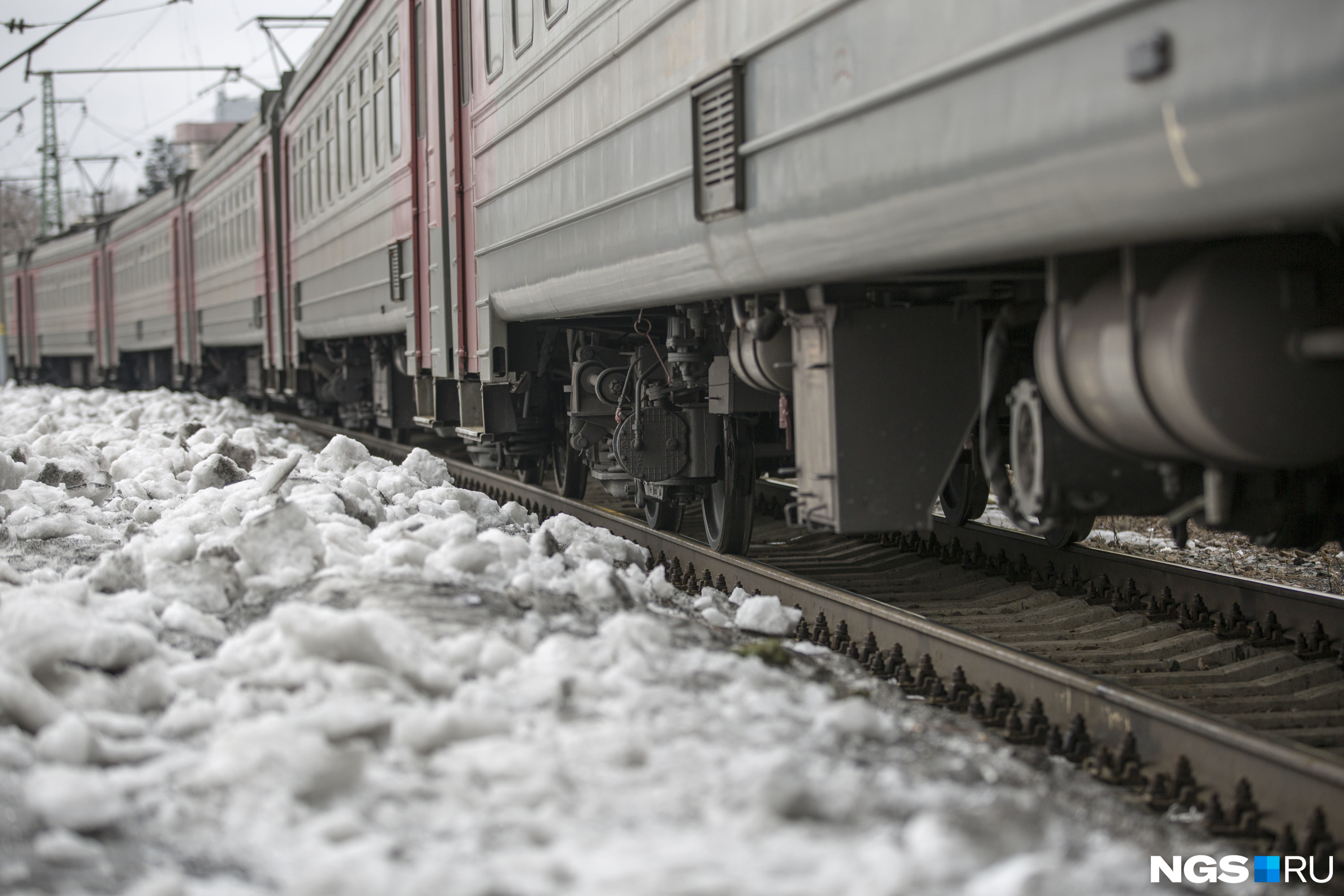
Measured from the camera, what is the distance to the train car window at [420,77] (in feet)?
28.8

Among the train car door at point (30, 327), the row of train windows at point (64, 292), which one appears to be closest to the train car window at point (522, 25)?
the row of train windows at point (64, 292)

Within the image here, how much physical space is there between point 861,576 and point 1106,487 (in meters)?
3.00

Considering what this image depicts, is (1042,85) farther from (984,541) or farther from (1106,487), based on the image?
(984,541)

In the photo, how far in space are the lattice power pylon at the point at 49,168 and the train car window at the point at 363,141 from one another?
2956cm

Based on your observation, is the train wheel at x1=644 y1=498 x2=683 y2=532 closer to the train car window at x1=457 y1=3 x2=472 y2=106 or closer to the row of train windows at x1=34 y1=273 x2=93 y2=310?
the train car window at x1=457 y1=3 x2=472 y2=106

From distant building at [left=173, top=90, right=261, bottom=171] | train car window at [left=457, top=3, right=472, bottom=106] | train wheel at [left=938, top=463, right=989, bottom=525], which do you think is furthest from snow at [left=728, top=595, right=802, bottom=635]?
distant building at [left=173, top=90, right=261, bottom=171]

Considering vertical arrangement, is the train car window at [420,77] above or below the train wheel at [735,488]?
above

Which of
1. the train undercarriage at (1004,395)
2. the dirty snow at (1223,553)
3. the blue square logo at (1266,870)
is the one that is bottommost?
the blue square logo at (1266,870)

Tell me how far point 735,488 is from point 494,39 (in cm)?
314

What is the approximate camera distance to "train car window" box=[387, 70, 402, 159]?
945 centimetres

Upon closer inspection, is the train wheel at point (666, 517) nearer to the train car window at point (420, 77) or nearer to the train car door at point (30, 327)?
the train car window at point (420, 77)

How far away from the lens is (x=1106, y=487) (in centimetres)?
345

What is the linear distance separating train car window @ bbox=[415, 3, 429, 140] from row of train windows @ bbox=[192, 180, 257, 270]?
370 inches

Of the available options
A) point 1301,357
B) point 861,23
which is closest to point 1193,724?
point 1301,357
